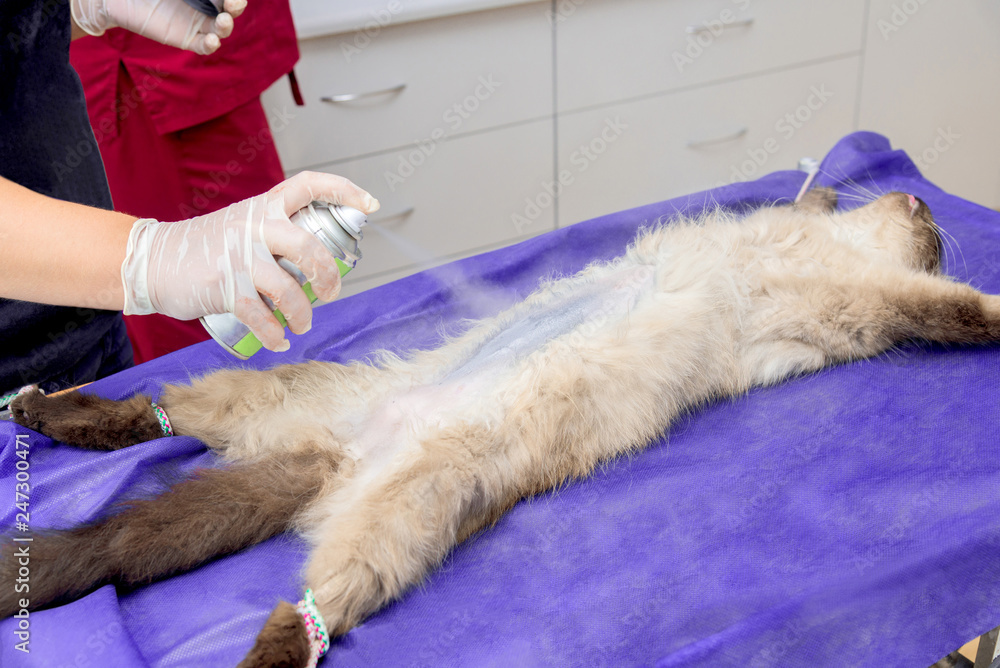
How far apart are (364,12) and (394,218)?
791 mm

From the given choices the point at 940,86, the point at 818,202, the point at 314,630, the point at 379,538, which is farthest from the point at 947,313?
the point at 940,86

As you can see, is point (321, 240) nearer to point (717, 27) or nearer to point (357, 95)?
point (357, 95)

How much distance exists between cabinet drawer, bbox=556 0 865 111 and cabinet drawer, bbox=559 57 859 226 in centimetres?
7

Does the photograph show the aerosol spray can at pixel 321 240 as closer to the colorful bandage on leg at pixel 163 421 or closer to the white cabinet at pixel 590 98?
the colorful bandage on leg at pixel 163 421

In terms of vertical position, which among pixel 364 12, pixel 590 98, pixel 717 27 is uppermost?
pixel 364 12

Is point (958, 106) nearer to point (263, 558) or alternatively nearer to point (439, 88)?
point (439, 88)

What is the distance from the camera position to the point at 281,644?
906 millimetres

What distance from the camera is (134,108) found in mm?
2082

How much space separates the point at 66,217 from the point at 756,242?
1.47 m

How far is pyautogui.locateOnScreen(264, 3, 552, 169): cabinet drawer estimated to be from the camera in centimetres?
259

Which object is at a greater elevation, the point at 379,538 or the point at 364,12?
the point at 364,12

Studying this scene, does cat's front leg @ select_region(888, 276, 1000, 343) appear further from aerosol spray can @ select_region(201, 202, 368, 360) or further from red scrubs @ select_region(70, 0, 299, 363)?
red scrubs @ select_region(70, 0, 299, 363)

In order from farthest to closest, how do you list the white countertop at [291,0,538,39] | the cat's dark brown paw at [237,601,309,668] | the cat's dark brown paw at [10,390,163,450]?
the white countertop at [291,0,538,39] < the cat's dark brown paw at [10,390,163,450] < the cat's dark brown paw at [237,601,309,668]

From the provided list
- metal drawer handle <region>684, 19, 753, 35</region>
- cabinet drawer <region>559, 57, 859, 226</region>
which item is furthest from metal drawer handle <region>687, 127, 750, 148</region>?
metal drawer handle <region>684, 19, 753, 35</region>
